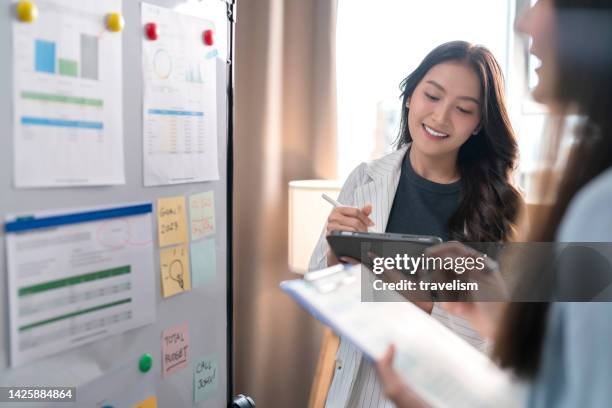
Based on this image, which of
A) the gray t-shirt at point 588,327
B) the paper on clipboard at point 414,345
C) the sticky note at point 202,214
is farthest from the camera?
the sticky note at point 202,214

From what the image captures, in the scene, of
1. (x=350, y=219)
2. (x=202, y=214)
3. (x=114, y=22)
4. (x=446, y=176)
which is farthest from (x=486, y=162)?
(x=114, y=22)

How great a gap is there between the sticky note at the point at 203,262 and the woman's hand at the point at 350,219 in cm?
27

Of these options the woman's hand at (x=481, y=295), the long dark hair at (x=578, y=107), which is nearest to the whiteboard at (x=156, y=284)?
the woman's hand at (x=481, y=295)

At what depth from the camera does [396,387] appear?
674mm

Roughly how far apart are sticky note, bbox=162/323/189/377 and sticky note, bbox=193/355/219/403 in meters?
0.05

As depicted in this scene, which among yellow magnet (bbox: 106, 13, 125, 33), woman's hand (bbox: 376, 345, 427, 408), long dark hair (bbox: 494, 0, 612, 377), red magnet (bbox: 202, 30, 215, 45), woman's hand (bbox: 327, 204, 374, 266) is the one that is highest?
red magnet (bbox: 202, 30, 215, 45)

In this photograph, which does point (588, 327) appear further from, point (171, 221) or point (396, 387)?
point (171, 221)

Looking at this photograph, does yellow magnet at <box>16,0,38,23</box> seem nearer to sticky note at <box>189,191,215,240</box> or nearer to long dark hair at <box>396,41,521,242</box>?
sticky note at <box>189,191,215,240</box>

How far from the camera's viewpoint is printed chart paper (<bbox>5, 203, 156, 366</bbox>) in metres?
0.82

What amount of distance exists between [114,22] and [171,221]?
1.29 ft

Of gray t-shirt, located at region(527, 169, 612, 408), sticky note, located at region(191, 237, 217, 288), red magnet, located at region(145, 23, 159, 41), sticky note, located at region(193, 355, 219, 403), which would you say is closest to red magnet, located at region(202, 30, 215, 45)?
red magnet, located at region(145, 23, 159, 41)

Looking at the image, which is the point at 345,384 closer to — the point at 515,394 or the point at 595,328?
the point at 515,394

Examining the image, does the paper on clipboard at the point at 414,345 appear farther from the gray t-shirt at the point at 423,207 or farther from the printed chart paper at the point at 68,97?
the gray t-shirt at the point at 423,207

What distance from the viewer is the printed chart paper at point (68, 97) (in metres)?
0.81
